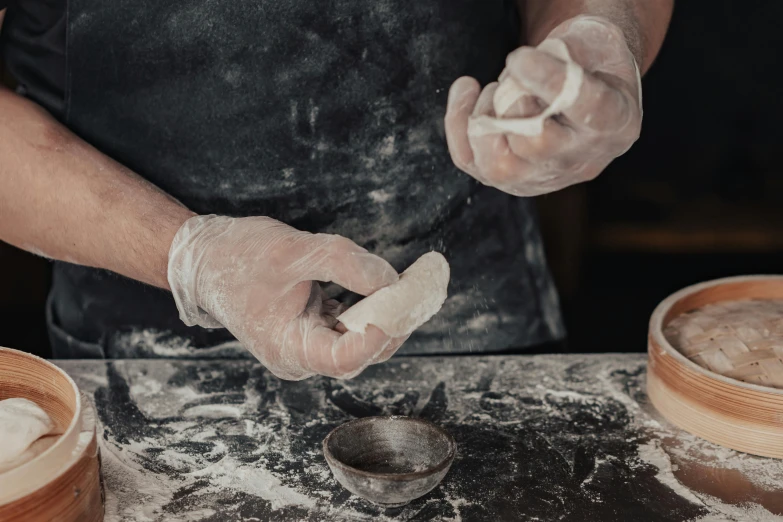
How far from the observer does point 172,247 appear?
147 centimetres

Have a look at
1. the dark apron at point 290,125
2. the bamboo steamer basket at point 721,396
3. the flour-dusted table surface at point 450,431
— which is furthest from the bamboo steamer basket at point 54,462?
the bamboo steamer basket at point 721,396

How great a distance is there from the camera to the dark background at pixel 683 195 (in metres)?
4.09

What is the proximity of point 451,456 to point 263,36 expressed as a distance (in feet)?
2.99

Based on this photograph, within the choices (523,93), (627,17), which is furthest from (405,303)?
(627,17)

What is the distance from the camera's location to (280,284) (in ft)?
4.54

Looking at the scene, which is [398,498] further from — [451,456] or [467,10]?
[467,10]

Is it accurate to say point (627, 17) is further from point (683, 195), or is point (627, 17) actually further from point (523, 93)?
point (683, 195)

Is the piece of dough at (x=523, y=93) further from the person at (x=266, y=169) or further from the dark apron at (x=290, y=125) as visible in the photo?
the dark apron at (x=290, y=125)

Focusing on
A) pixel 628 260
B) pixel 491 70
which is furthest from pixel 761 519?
pixel 628 260

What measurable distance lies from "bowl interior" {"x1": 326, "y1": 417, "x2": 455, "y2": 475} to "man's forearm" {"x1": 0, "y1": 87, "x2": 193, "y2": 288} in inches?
18.2

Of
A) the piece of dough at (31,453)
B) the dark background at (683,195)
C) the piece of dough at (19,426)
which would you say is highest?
the piece of dough at (19,426)

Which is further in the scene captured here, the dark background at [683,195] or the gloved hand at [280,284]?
the dark background at [683,195]

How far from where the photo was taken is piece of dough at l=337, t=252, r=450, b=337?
4.28 feet

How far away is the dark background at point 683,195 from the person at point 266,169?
7.02 feet
